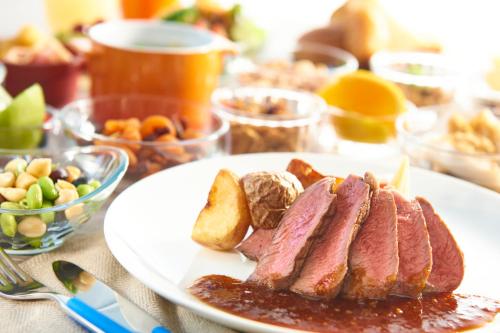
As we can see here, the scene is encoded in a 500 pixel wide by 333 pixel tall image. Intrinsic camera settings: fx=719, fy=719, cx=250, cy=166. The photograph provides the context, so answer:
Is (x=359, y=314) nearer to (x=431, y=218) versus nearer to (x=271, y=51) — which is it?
(x=431, y=218)

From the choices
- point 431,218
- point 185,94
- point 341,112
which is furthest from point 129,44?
point 431,218

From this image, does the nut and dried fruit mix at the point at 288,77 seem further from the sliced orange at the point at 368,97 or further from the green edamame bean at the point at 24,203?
the green edamame bean at the point at 24,203

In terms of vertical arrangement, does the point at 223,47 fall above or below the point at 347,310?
above

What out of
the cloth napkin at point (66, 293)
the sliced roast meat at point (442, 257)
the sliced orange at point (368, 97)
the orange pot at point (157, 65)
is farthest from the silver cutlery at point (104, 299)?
the sliced orange at point (368, 97)

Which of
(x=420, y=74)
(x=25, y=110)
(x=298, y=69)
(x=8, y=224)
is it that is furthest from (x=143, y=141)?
(x=420, y=74)

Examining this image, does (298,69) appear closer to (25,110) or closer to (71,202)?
(25,110)

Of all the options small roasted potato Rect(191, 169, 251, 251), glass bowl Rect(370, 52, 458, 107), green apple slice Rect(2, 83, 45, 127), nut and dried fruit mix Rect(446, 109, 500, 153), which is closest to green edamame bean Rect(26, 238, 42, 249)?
small roasted potato Rect(191, 169, 251, 251)
